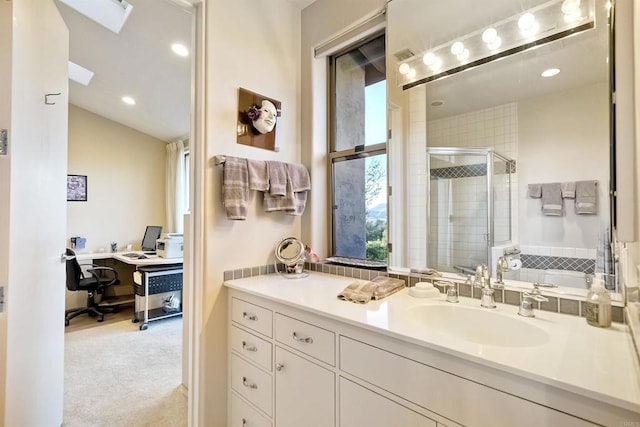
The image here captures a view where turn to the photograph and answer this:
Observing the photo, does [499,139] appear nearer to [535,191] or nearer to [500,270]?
[535,191]

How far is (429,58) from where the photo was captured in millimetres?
1675

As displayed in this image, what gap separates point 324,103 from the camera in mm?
2193

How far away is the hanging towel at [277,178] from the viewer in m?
1.85

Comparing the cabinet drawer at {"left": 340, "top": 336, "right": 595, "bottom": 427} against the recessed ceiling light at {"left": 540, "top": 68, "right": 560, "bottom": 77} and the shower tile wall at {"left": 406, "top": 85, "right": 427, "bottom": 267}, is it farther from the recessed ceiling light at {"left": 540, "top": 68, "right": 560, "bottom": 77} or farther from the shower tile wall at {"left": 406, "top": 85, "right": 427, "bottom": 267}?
the recessed ceiling light at {"left": 540, "top": 68, "right": 560, "bottom": 77}

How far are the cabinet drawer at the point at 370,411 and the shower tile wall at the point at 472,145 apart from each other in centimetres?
86

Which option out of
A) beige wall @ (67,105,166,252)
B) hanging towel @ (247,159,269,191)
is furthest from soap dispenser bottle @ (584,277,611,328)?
beige wall @ (67,105,166,252)

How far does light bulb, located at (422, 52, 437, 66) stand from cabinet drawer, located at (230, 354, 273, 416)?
1863mm

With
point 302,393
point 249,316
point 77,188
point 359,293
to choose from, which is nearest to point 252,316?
point 249,316

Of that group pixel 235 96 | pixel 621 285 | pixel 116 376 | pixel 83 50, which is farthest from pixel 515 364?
pixel 83 50

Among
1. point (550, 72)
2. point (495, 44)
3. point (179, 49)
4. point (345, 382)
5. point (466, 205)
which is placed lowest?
point (345, 382)

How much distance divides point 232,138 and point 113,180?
373 centimetres

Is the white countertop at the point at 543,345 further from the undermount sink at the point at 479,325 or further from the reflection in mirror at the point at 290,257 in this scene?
the reflection in mirror at the point at 290,257

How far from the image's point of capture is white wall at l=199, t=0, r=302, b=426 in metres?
1.67

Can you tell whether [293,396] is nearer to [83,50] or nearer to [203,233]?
[203,233]
